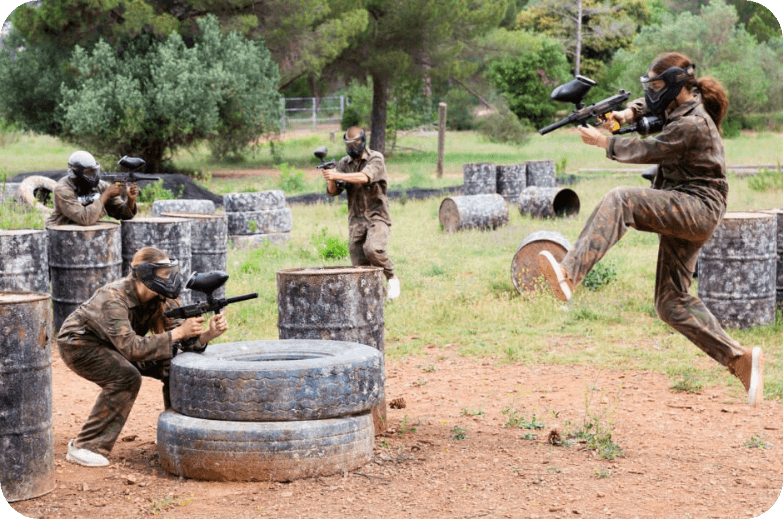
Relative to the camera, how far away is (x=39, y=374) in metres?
5.92

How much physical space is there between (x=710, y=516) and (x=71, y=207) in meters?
7.64

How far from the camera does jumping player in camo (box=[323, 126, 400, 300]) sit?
11.1m

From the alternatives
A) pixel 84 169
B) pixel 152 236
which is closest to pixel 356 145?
pixel 152 236

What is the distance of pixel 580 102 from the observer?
625 centimetres

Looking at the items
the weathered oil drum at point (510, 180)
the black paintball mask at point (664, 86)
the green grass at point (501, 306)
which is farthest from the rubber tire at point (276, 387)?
the weathered oil drum at point (510, 180)

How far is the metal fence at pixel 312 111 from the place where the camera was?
46.8 meters

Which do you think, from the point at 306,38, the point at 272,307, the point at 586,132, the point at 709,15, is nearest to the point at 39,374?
the point at 586,132

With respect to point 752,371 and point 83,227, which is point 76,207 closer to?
point 83,227

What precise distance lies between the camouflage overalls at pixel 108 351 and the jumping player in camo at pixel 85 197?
4024 mm

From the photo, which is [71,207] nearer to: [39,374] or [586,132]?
[39,374]

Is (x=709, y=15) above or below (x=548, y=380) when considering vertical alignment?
above

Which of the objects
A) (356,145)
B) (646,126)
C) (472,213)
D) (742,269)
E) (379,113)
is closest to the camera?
(646,126)

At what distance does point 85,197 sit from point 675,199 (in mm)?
6946

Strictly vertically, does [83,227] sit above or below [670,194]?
below
